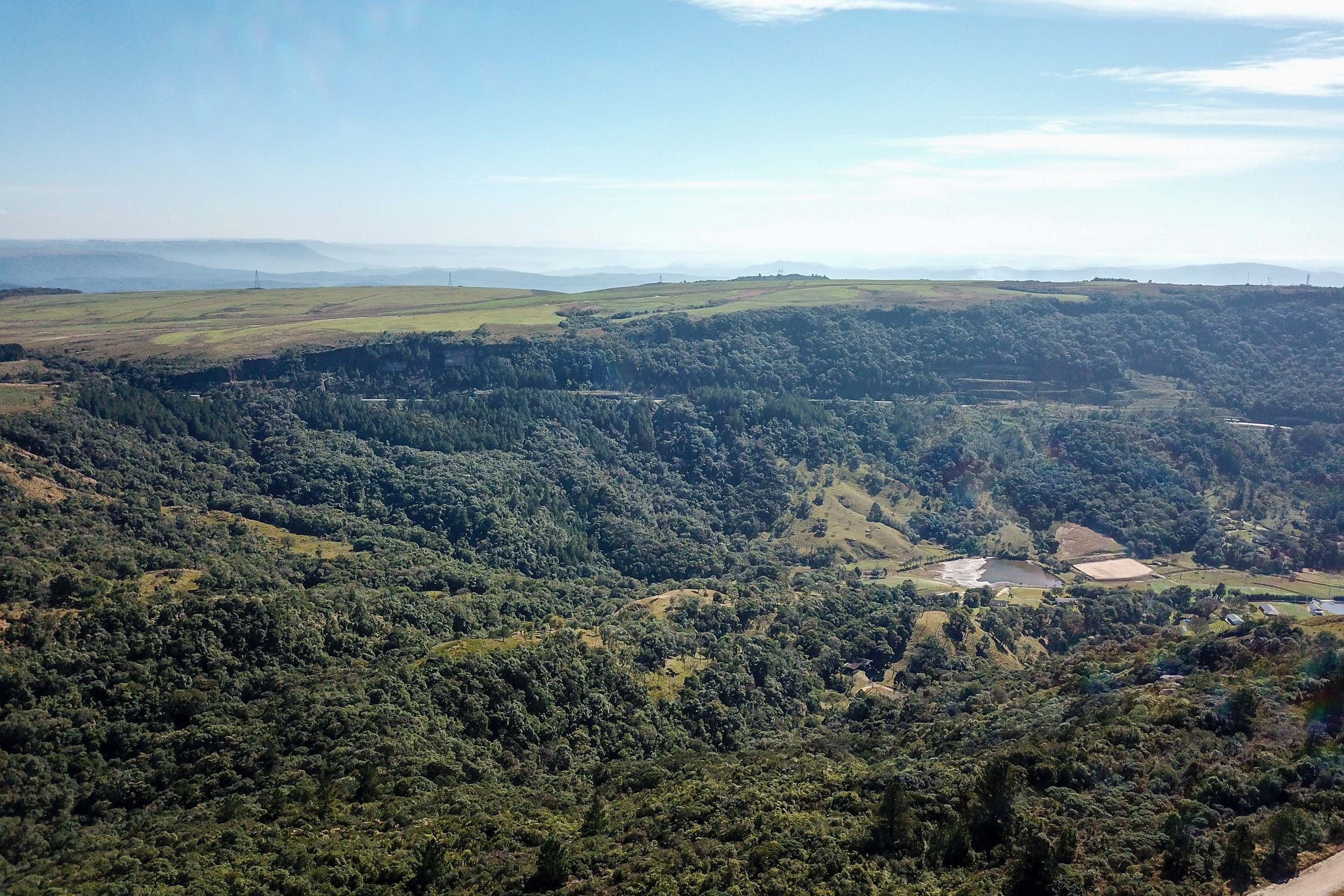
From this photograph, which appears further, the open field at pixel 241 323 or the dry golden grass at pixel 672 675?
the open field at pixel 241 323

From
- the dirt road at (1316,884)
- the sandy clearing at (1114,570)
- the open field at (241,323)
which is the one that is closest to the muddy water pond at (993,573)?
the sandy clearing at (1114,570)

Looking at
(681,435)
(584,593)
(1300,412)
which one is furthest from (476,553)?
(1300,412)

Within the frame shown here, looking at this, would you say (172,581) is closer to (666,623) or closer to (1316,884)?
(666,623)

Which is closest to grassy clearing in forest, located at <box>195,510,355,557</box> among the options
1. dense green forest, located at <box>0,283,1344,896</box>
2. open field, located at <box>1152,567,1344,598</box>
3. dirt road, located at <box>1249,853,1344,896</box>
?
dense green forest, located at <box>0,283,1344,896</box>

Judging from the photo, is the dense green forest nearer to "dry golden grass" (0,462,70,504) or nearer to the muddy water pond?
"dry golden grass" (0,462,70,504)

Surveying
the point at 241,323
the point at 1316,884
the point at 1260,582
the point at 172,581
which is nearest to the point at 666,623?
the point at 172,581

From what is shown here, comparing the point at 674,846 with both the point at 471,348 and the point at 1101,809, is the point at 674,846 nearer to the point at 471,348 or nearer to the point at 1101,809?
the point at 1101,809

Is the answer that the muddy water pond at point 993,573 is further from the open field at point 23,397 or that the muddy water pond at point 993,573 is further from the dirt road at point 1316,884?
the open field at point 23,397
